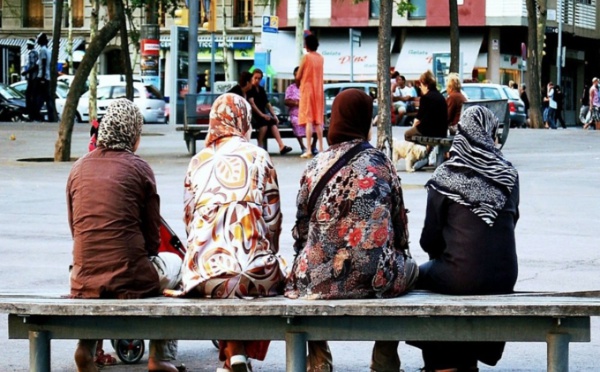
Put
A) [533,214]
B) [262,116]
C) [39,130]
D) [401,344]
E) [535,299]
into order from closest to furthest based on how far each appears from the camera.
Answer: [535,299] < [401,344] < [533,214] < [262,116] < [39,130]

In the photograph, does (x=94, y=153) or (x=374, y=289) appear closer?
(x=374, y=289)

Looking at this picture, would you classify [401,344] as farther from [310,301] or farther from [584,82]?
[584,82]

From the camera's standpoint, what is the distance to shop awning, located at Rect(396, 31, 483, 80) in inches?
2333

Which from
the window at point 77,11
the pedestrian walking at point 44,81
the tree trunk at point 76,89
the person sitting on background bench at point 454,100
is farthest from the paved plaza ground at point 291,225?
the window at point 77,11

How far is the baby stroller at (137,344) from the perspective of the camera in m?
7.90

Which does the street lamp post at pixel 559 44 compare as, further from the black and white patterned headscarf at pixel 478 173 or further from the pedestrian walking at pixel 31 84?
the black and white patterned headscarf at pixel 478 173

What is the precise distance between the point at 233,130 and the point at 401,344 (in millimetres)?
2222

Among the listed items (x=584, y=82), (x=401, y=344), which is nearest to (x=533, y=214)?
(x=401, y=344)

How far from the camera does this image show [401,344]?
872cm

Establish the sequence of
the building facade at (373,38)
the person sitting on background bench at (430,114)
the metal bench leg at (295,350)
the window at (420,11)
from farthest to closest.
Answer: the window at (420,11)
the building facade at (373,38)
the person sitting on background bench at (430,114)
the metal bench leg at (295,350)

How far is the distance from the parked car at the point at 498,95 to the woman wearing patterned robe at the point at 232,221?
3506 centimetres

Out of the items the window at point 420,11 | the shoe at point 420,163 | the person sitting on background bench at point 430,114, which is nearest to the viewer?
the person sitting on background bench at point 430,114

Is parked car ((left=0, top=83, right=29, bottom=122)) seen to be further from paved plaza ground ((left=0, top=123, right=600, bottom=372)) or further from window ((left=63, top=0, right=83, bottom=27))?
window ((left=63, top=0, right=83, bottom=27))

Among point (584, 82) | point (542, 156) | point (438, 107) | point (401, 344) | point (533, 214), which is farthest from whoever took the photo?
point (584, 82)
